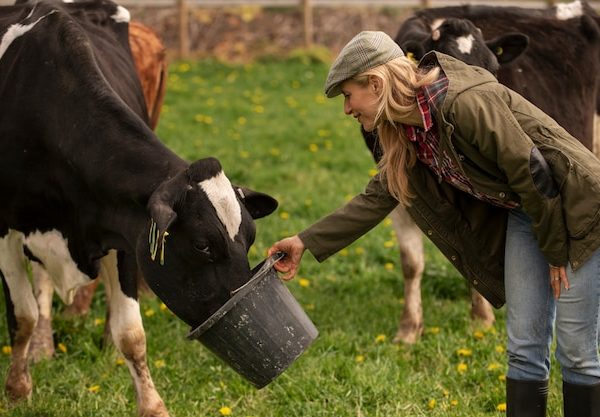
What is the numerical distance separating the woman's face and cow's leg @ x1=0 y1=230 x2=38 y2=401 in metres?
1.95

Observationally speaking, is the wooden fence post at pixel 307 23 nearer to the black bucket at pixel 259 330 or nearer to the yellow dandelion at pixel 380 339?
the yellow dandelion at pixel 380 339

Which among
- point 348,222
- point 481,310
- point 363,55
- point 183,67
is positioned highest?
point 363,55

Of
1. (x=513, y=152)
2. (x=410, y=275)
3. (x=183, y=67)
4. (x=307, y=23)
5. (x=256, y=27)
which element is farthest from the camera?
(x=256, y=27)

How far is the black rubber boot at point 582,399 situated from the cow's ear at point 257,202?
1425 mm

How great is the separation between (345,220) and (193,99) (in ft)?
27.3

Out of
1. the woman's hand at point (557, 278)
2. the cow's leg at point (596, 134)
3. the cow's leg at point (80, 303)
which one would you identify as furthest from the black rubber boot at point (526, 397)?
the cow's leg at point (596, 134)

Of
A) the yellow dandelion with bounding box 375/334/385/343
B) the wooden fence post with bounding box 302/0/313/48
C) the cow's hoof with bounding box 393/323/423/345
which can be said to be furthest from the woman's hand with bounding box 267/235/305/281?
the wooden fence post with bounding box 302/0/313/48

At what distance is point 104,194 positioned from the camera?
4.31 meters

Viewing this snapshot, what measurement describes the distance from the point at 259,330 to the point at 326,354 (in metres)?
1.48

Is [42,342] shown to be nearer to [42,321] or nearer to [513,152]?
[42,321]

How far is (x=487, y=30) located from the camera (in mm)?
6344

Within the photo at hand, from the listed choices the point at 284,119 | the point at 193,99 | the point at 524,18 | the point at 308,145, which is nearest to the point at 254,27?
the point at 193,99

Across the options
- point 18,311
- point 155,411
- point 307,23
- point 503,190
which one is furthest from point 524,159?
point 307,23

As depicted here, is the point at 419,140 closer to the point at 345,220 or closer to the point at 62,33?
the point at 345,220
